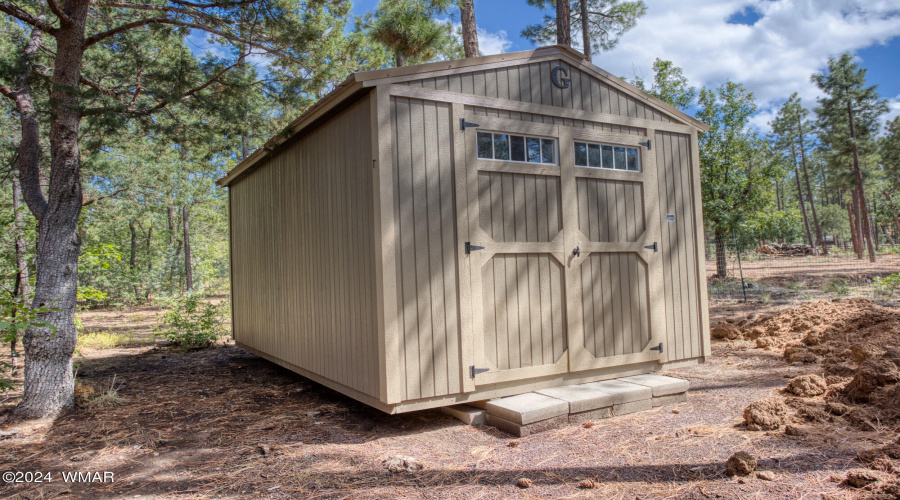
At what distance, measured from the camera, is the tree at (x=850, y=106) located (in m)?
20.2

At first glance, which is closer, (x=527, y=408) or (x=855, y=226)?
(x=527, y=408)

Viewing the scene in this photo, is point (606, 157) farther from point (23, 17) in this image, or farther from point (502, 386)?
point (23, 17)

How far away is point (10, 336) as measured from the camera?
362 cm

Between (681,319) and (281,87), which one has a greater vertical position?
(281,87)

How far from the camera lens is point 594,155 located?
4.83 m

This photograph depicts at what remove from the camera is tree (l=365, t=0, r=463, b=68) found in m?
8.55

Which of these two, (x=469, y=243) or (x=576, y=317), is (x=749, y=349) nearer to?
(x=576, y=317)

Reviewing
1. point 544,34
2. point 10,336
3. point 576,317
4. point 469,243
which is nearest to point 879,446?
point 576,317

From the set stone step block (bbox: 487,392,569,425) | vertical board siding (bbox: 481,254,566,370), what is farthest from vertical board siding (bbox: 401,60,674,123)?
stone step block (bbox: 487,392,569,425)

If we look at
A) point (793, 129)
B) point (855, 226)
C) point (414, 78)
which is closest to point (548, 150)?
→ point (414, 78)

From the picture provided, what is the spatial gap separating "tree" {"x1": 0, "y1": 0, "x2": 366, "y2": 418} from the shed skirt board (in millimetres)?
2225

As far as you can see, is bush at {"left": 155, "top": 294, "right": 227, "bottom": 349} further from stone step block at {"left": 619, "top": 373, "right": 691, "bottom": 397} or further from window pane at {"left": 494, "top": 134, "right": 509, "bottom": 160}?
stone step block at {"left": 619, "top": 373, "right": 691, "bottom": 397}

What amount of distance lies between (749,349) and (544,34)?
9.29m

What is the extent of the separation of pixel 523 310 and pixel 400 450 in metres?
1.49
